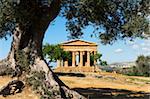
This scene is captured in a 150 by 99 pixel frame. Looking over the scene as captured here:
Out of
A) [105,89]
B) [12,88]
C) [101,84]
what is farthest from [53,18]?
[101,84]

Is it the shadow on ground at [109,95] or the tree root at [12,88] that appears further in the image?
the shadow on ground at [109,95]

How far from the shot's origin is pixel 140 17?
18.5m

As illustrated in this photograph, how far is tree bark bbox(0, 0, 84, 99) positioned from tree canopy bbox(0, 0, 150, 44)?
106 mm

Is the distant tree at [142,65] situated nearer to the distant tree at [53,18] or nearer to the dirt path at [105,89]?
the dirt path at [105,89]

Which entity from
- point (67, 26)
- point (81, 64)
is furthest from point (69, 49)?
point (67, 26)

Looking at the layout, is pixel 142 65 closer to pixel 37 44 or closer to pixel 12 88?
pixel 37 44

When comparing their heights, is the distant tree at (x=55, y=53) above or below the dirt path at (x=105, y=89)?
above

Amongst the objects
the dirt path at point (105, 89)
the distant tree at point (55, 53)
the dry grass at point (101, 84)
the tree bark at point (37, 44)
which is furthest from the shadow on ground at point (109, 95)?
the distant tree at point (55, 53)

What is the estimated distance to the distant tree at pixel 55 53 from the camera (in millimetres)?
85588

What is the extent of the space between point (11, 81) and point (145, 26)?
6596mm

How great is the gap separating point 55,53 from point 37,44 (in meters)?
66.3

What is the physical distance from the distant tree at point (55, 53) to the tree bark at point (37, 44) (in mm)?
64981

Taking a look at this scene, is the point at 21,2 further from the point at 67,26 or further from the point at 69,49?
the point at 69,49

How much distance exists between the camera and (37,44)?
19500mm
